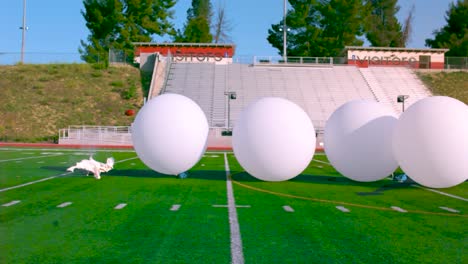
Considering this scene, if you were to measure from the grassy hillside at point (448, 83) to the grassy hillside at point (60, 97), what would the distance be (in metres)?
31.2

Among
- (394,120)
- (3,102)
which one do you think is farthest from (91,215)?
(3,102)

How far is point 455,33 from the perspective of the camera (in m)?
65.0

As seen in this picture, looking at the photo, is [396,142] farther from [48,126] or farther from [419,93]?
[419,93]

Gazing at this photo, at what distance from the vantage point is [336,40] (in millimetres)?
59406

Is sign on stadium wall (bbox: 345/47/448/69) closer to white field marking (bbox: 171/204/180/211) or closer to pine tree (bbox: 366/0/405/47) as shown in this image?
pine tree (bbox: 366/0/405/47)

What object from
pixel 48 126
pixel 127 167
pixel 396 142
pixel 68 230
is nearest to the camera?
pixel 68 230

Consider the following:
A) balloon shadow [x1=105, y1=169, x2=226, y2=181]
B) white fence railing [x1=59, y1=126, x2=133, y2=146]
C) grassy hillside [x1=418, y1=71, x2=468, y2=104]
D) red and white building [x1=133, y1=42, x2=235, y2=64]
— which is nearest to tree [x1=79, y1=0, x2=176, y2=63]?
red and white building [x1=133, y1=42, x2=235, y2=64]

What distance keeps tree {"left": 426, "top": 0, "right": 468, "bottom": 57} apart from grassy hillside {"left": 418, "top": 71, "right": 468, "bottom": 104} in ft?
38.2

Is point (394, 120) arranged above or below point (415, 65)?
below

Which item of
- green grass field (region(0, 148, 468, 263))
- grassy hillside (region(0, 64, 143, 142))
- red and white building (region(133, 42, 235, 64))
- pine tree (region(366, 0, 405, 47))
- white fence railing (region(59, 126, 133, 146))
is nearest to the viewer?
green grass field (region(0, 148, 468, 263))

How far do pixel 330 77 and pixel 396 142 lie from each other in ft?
119

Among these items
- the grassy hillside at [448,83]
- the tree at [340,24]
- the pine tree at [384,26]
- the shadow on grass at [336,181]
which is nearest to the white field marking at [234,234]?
the shadow on grass at [336,181]

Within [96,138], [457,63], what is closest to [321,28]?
[457,63]

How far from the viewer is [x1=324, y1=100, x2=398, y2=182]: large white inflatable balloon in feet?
35.5
